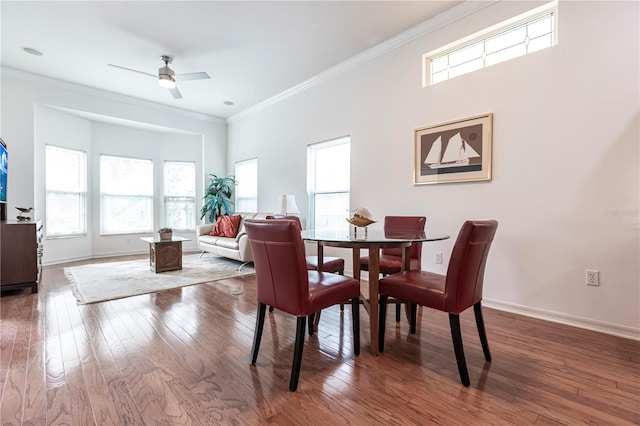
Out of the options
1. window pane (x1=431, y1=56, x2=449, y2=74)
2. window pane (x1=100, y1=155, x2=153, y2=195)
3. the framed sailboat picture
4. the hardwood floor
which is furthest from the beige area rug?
window pane (x1=431, y1=56, x2=449, y2=74)

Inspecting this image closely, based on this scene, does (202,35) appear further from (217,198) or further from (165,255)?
(217,198)

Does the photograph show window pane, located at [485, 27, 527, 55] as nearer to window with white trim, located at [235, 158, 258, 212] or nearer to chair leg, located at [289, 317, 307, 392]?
chair leg, located at [289, 317, 307, 392]

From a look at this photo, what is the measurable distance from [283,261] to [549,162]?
2.50 meters

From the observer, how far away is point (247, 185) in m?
6.47

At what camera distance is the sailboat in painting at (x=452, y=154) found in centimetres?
305

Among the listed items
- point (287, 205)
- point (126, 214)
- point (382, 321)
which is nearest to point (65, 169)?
point (126, 214)

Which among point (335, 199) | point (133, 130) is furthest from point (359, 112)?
point (133, 130)

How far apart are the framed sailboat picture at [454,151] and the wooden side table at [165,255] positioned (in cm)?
356

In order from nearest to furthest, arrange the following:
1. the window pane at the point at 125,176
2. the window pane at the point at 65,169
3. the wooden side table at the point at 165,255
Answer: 1. the wooden side table at the point at 165,255
2. the window pane at the point at 65,169
3. the window pane at the point at 125,176

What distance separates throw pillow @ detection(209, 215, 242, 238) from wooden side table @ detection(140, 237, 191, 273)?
1015mm

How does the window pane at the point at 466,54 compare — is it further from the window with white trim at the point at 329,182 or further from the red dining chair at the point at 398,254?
the red dining chair at the point at 398,254

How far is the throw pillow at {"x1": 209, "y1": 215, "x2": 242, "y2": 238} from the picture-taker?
17.8 feet

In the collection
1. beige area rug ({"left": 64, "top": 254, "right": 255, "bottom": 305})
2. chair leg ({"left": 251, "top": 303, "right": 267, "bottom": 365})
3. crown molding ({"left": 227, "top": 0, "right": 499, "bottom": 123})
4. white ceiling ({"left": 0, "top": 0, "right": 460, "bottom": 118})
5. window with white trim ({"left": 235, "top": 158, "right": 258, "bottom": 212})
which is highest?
white ceiling ({"left": 0, "top": 0, "right": 460, "bottom": 118})

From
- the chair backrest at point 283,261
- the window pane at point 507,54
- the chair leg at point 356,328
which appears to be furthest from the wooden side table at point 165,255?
the window pane at point 507,54
